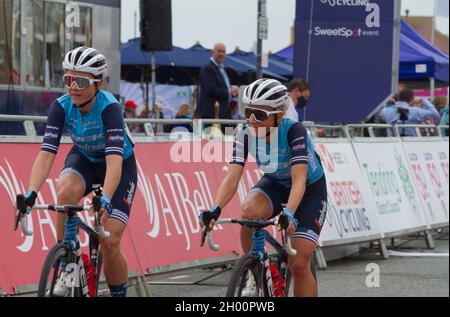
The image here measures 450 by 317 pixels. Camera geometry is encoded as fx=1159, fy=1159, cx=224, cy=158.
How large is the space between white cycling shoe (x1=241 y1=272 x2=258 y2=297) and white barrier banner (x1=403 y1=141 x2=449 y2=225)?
915 centimetres

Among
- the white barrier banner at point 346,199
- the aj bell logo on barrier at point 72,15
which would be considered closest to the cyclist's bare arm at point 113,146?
the white barrier banner at point 346,199

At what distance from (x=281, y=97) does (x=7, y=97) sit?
298 inches

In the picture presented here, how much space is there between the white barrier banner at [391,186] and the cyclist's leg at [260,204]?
21.7 ft

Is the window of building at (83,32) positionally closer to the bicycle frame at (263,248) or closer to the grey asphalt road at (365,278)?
the grey asphalt road at (365,278)

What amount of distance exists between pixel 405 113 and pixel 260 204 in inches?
400

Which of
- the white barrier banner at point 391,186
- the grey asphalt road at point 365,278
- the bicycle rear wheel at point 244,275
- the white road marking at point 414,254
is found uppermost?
the bicycle rear wheel at point 244,275

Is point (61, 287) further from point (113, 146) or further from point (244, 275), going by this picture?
point (244, 275)

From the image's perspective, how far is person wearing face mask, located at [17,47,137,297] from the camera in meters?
7.70

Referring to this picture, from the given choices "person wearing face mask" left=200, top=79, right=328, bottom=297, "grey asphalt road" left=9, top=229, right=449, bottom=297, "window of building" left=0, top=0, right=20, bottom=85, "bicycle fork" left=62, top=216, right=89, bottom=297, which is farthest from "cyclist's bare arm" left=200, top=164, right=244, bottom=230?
"window of building" left=0, top=0, right=20, bottom=85

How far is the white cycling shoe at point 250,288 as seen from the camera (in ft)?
23.7

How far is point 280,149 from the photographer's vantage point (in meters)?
7.90

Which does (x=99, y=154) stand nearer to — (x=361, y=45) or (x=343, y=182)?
(x=343, y=182)
